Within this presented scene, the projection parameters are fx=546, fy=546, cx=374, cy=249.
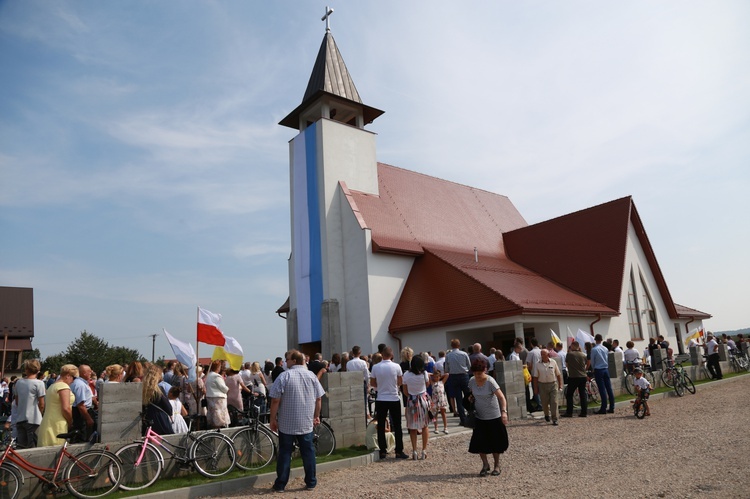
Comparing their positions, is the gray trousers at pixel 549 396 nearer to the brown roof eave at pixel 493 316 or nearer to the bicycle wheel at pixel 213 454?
the brown roof eave at pixel 493 316

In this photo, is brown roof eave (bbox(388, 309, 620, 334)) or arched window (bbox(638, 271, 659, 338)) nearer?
brown roof eave (bbox(388, 309, 620, 334))

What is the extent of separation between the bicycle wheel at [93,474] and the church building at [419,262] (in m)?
14.0

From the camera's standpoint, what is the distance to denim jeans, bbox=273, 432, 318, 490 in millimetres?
7629

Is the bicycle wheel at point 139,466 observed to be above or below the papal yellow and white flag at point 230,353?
below

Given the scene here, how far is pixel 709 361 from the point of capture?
808 inches

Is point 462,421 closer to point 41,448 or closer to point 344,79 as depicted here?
point 41,448

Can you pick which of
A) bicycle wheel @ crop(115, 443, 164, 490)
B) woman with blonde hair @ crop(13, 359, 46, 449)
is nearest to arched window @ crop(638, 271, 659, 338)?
bicycle wheel @ crop(115, 443, 164, 490)

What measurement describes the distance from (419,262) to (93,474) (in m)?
18.1

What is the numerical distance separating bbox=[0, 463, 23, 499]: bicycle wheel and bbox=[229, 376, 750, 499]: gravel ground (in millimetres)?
2882

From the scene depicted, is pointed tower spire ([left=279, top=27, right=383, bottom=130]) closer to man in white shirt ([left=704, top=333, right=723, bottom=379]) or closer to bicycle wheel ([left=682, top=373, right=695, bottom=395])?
man in white shirt ([left=704, top=333, right=723, bottom=379])

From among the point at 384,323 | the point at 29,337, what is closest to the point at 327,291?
the point at 384,323

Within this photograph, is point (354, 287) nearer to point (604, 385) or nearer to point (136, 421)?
point (604, 385)

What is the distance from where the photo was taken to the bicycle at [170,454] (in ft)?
25.9

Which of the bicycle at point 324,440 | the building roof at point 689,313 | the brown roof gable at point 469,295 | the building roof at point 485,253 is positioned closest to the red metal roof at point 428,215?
the building roof at point 485,253
